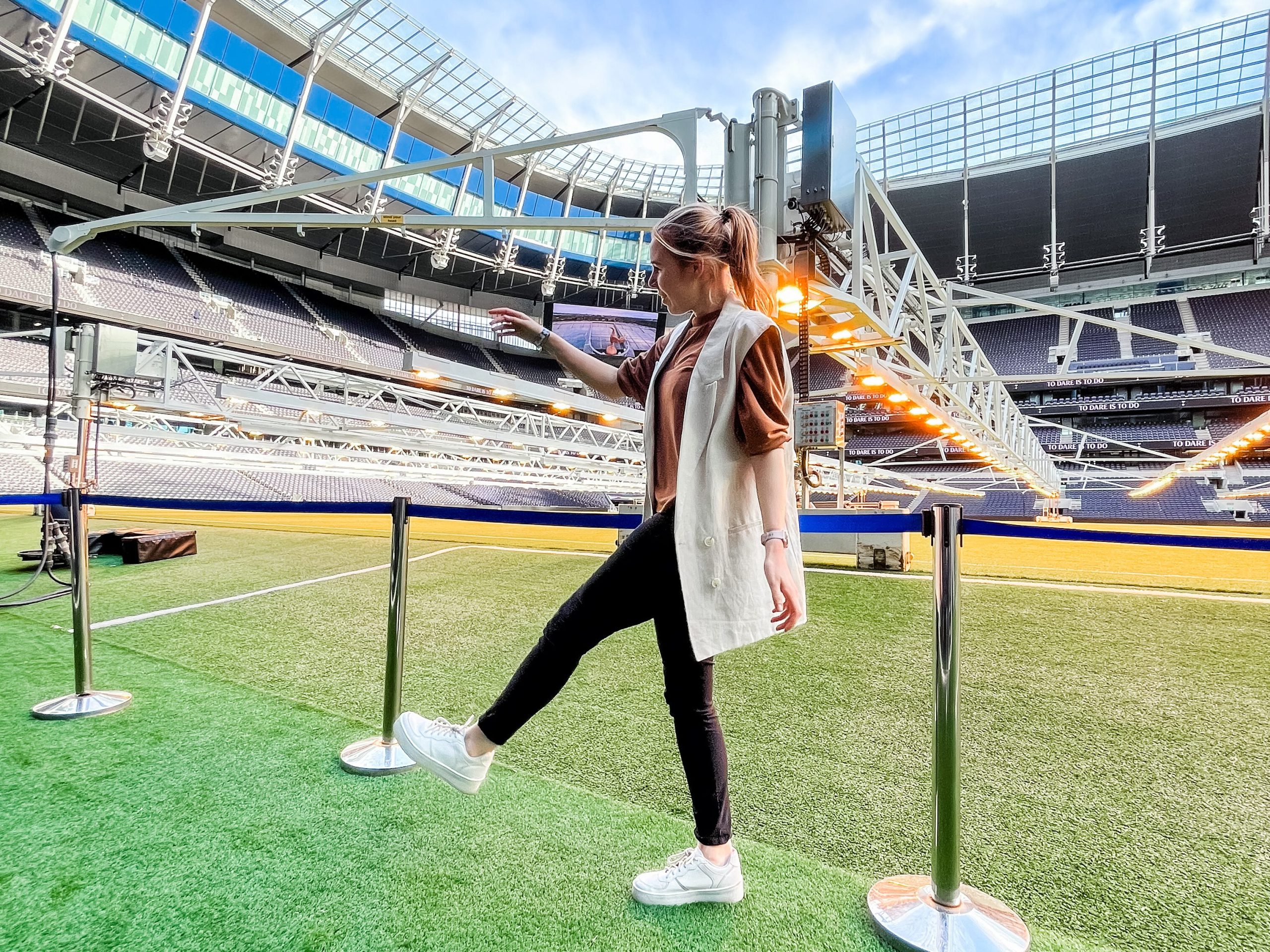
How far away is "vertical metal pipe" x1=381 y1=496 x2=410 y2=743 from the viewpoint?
2072mm

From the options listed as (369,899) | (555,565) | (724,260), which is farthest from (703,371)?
(555,565)

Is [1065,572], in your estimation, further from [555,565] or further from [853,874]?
[853,874]

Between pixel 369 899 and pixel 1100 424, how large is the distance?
42.5 metres

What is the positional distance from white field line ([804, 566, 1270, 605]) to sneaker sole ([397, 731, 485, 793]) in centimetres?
392

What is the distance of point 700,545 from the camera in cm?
122

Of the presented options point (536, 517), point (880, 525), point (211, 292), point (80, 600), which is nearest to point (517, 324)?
point (536, 517)

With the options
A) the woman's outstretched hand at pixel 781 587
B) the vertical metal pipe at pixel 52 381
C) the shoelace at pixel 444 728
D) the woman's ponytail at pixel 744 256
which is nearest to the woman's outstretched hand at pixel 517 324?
the woman's ponytail at pixel 744 256

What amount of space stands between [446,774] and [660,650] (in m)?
0.61

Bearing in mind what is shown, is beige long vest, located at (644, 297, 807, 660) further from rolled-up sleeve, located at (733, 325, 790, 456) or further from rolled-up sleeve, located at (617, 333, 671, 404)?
rolled-up sleeve, located at (617, 333, 671, 404)

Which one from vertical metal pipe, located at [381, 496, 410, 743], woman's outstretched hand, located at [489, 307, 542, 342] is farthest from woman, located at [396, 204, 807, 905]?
vertical metal pipe, located at [381, 496, 410, 743]

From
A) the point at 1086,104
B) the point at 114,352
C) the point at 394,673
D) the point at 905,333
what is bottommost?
the point at 394,673

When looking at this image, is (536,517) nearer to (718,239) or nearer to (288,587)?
(718,239)

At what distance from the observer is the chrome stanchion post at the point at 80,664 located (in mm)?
2412

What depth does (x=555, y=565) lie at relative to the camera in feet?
21.9
